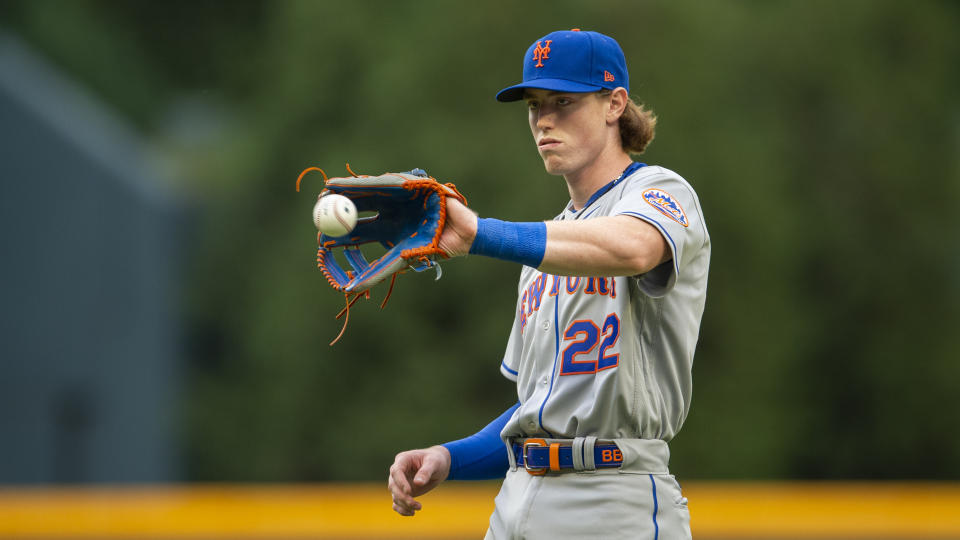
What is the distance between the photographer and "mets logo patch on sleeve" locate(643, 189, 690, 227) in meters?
2.38

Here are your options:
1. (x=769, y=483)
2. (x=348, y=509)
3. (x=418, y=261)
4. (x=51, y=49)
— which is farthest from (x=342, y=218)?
(x=51, y=49)

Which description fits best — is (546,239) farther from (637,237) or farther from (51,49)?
(51,49)

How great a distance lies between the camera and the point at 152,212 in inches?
542

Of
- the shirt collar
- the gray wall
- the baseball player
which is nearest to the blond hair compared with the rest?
the baseball player

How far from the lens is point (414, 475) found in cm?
287

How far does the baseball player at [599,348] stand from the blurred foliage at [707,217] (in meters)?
7.41

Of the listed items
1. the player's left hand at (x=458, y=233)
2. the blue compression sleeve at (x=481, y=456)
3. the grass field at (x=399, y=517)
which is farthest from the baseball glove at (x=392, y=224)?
the grass field at (x=399, y=517)

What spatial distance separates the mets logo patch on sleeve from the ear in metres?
0.34

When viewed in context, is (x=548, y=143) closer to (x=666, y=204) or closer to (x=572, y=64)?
(x=572, y=64)

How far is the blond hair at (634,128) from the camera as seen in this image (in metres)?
2.81

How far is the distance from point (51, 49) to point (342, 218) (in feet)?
59.0

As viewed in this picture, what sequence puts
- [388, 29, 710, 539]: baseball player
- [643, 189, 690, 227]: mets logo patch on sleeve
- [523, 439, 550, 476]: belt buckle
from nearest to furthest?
[643, 189, 690, 227]: mets logo patch on sleeve, [388, 29, 710, 539]: baseball player, [523, 439, 550, 476]: belt buckle

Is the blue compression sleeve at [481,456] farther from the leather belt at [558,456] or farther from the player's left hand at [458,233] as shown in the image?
the player's left hand at [458,233]

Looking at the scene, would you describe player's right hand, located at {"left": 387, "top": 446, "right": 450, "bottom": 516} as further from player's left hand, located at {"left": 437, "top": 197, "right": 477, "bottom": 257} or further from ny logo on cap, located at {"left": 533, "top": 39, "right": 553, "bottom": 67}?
ny logo on cap, located at {"left": 533, "top": 39, "right": 553, "bottom": 67}
